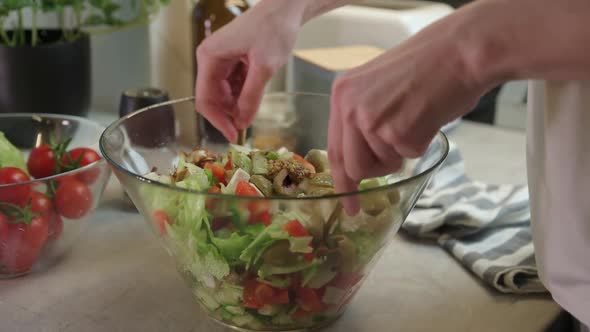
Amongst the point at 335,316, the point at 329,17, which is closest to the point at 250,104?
the point at 335,316

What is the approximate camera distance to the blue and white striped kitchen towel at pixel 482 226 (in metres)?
0.76

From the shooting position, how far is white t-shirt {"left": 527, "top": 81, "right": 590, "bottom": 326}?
54cm

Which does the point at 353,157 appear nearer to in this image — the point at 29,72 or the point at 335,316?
the point at 335,316

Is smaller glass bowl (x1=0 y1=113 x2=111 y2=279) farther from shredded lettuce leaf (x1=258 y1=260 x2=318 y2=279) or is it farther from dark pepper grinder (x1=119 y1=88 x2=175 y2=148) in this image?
shredded lettuce leaf (x1=258 y1=260 x2=318 y2=279)

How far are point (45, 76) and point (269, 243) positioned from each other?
0.72 m

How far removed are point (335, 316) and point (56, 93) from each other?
0.72m

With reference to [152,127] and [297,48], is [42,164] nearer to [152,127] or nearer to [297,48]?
[152,127]

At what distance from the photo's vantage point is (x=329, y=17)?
1351mm

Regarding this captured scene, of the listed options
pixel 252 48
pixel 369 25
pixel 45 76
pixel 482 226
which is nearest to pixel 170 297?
pixel 252 48

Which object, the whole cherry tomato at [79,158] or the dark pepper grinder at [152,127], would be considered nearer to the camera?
the dark pepper grinder at [152,127]

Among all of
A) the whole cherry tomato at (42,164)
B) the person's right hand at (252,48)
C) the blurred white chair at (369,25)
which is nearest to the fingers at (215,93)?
the person's right hand at (252,48)

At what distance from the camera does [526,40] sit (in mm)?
397

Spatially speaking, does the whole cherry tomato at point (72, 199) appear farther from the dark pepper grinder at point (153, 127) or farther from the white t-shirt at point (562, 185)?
the white t-shirt at point (562, 185)

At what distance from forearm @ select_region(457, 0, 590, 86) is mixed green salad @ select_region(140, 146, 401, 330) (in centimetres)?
18
